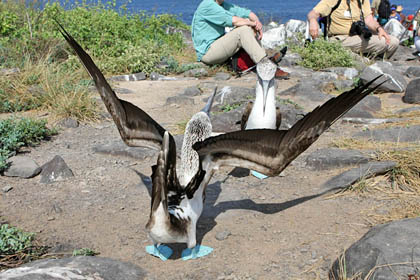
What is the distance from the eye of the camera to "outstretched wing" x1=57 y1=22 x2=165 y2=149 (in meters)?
3.65

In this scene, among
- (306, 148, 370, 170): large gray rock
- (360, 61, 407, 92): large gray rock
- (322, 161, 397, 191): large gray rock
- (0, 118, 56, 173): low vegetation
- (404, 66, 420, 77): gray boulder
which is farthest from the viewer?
(404, 66, 420, 77): gray boulder

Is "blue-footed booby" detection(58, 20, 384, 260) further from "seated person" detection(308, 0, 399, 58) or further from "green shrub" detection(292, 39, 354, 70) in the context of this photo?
"seated person" detection(308, 0, 399, 58)

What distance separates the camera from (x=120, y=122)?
375 cm

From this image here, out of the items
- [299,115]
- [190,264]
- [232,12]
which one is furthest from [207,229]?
[232,12]

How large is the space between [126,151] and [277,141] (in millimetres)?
2597

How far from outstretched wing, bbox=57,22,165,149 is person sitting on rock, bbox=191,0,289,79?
16.9 feet

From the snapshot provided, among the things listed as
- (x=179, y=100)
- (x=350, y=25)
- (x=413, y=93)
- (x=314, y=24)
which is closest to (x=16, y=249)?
(x=179, y=100)

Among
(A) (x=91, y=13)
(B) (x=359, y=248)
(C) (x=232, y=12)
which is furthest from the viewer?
(A) (x=91, y=13)

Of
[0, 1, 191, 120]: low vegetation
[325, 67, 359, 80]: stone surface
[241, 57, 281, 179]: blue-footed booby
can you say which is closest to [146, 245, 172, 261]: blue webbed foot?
[241, 57, 281, 179]: blue-footed booby

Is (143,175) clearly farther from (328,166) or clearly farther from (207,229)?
(328,166)

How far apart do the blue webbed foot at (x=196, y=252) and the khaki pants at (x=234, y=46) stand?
5.49m

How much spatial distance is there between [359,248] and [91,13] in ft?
31.2

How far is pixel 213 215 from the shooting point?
4.18m

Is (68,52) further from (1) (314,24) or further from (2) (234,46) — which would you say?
(1) (314,24)
